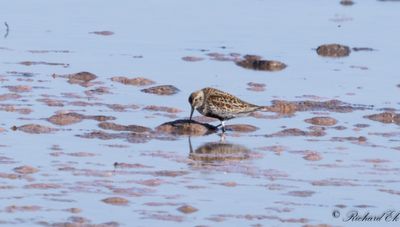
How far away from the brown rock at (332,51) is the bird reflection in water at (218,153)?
7178mm

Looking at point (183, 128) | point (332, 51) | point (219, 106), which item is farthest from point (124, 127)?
point (332, 51)

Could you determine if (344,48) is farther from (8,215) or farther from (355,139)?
(8,215)

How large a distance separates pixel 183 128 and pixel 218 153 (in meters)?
1.20

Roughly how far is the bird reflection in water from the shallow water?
23mm

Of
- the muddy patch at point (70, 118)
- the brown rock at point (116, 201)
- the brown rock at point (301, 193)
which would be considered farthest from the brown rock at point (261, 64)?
the brown rock at point (116, 201)

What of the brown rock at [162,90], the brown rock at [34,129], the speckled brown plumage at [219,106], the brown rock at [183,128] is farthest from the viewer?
the brown rock at [162,90]

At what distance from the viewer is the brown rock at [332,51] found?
2275 cm

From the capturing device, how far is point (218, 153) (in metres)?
15.2

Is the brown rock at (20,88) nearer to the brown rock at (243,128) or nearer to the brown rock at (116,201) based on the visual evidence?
the brown rock at (243,128)

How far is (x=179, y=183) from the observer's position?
13.6m

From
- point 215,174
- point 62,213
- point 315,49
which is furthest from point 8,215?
point 315,49

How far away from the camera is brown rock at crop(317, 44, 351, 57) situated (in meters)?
22.8

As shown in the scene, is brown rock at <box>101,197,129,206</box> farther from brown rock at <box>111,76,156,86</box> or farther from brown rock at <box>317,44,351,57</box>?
brown rock at <box>317,44,351,57</box>

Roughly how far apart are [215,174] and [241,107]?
3.04 m
